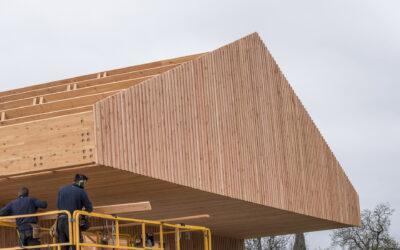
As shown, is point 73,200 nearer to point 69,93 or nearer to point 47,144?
point 47,144

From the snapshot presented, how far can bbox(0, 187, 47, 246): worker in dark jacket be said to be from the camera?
48.4 ft

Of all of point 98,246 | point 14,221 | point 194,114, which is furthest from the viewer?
point 194,114

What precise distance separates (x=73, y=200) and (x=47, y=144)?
1.67 metres

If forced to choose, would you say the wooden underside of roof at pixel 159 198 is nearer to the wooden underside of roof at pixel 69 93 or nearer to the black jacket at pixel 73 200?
the black jacket at pixel 73 200

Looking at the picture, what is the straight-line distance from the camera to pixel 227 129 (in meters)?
20.1

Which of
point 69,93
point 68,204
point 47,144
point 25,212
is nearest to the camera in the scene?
point 68,204

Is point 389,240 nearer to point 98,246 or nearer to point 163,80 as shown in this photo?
point 163,80

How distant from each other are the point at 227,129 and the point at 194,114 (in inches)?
65.4

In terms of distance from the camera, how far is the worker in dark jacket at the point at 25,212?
1474 centimetres

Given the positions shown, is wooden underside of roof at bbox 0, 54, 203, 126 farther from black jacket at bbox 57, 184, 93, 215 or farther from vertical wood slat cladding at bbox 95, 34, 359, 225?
black jacket at bbox 57, 184, 93, 215

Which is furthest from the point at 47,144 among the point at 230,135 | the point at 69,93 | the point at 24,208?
the point at 230,135

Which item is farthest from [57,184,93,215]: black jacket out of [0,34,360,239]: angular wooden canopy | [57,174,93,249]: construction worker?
[0,34,360,239]: angular wooden canopy

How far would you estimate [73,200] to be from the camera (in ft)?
45.8

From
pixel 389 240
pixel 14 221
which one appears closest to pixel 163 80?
pixel 14 221
